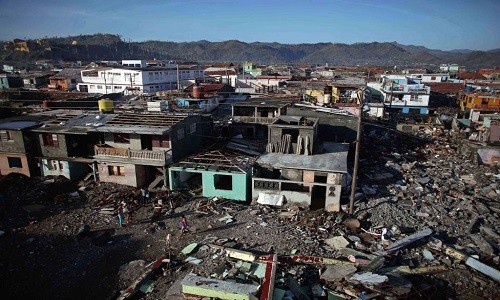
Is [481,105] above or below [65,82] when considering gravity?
below

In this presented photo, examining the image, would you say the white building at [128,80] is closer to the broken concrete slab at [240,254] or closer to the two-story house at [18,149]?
the two-story house at [18,149]

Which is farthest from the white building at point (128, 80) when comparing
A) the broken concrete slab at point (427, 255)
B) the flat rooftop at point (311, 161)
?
the broken concrete slab at point (427, 255)

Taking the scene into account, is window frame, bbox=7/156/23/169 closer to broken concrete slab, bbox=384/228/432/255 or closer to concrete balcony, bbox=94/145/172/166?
concrete balcony, bbox=94/145/172/166

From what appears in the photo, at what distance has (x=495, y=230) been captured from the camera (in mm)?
21766

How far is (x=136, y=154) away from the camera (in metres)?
27.4

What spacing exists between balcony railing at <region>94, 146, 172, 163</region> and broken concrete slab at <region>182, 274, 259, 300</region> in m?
13.2

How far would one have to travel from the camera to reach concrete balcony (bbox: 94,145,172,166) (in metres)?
27.0

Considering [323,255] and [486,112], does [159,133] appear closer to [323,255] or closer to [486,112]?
[323,255]

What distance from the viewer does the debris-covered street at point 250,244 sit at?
16469mm

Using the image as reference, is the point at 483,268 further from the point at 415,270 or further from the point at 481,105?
the point at 481,105

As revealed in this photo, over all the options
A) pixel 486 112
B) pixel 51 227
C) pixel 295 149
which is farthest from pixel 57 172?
pixel 486 112

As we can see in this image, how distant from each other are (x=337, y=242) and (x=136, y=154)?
1786cm

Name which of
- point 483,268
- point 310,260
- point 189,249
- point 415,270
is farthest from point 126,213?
point 483,268

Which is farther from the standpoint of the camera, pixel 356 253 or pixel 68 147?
pixel 68 147
